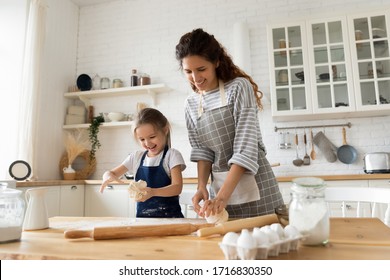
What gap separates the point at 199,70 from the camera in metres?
1.27

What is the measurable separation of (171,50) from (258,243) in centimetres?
347

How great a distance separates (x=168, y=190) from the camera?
137 centimetres

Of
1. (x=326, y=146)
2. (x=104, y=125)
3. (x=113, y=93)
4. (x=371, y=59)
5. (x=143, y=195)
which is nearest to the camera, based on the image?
(x=143, y=195)

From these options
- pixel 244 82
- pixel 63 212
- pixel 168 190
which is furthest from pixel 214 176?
pixel 63 212

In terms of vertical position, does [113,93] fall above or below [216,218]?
above

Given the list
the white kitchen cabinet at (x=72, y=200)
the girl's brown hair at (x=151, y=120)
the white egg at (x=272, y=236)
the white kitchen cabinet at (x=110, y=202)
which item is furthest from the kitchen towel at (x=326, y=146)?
the white egg at (x=272, y=236)

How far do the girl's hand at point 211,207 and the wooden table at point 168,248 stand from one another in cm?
10

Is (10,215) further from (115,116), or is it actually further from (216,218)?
(115,116)

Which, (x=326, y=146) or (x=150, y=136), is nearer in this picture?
(x=150, y=136)

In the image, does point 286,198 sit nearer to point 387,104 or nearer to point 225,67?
point 387,104

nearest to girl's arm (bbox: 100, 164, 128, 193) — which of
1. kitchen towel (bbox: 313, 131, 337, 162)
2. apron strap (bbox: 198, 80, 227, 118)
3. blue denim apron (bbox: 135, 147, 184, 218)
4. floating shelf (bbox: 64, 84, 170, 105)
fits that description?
blue denim apron (bbox: 135, 147, 184, 218)

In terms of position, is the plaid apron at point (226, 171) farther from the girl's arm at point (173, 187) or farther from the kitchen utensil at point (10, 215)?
the kitchen utensil at point (10, 215)

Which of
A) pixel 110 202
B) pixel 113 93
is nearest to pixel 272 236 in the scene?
pixel 110 202
